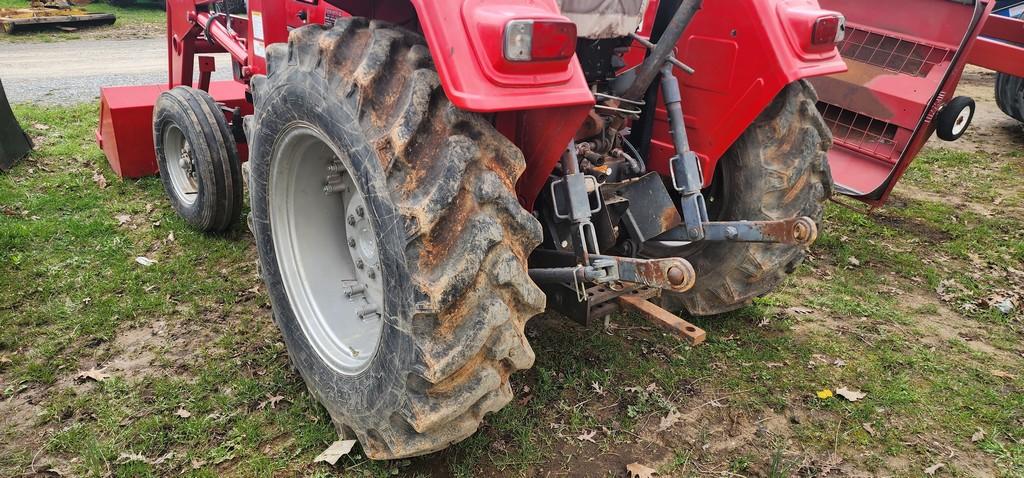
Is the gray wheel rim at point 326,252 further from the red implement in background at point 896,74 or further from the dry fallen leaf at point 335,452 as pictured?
the red implement in background at point 896,74

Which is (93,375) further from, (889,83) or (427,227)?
(889,83)

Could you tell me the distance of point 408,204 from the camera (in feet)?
6.54

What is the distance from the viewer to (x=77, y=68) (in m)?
10.4

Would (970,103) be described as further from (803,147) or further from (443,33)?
(443,33)

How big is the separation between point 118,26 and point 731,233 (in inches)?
622

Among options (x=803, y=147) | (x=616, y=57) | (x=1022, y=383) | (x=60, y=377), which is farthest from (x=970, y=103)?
(x=60, y=377)

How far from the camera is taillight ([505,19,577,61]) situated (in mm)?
1809

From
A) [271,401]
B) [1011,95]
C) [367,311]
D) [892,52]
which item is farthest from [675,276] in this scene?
[1011,95]

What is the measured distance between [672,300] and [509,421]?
122 centimetres

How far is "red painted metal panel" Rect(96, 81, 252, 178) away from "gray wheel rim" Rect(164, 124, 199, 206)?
520mm

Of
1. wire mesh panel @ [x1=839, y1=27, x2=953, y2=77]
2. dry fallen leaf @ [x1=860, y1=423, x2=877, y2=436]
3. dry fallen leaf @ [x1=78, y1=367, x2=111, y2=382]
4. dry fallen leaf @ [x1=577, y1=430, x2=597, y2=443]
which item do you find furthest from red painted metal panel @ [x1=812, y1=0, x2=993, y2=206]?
dry fallen leaf @ [x1=78, y1=367, x2=111, y2=382]

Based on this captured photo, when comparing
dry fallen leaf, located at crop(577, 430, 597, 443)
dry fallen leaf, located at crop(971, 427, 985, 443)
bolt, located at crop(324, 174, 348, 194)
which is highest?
bolt, located at crop(324, 174, 348, 194)

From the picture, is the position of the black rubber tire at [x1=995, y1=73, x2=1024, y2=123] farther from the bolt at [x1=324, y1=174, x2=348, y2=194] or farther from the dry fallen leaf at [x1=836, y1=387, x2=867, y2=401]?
the bolt at [x1=324, y1=174, x2=348, y2=194]

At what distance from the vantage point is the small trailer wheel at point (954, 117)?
418 centimetres
